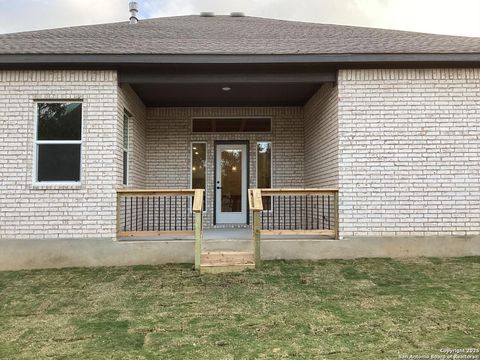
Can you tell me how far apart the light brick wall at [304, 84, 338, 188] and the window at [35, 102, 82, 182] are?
179 inches

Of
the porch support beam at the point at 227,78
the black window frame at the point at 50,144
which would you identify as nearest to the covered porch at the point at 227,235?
the black window frame at the point at 50,144

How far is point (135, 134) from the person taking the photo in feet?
27.6

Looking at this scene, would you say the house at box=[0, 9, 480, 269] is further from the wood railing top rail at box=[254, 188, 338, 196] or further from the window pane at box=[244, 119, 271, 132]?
the window pane at box=[244, 119, 271, 132]

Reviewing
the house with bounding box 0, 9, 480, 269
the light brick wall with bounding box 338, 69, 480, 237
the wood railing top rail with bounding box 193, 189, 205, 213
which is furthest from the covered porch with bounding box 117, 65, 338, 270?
the wood railing top rail with bounding box 193, 189, 205, 213

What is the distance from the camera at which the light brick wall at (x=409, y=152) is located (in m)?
6.82

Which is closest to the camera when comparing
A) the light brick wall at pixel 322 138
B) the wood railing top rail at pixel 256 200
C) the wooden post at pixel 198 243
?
the wooden post at pixel 198 243

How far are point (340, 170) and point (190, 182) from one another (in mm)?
4123

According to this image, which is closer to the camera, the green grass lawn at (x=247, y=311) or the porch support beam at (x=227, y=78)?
the green grass lawn at (x=247, y=311)

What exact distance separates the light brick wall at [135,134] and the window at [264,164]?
9.21ft

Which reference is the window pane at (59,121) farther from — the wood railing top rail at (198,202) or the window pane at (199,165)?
the window pane at (199,165)

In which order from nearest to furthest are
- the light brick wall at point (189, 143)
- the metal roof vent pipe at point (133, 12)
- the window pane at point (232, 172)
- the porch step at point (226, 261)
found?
the porch step at point (226, 261)
the light brick wall at point (189, 143)
the window pane at point (232, 172)
the metal roof vent pipe at point (133, 12)

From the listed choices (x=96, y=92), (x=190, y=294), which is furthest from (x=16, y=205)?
(x=190, y=294)

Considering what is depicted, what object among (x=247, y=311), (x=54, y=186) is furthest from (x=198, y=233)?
(x=54, y=186)

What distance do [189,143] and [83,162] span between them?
3.35m
